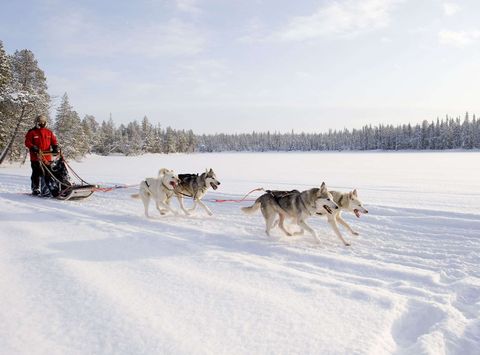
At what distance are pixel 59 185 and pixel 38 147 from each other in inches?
52.4

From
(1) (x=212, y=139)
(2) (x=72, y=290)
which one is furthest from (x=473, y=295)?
(1) (x=212, y=139)

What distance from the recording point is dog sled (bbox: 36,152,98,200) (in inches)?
346

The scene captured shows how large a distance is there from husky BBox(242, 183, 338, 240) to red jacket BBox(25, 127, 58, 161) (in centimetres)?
681

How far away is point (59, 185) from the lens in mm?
9109

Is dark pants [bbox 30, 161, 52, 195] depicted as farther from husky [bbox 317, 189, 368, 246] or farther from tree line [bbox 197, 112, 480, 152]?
tree line [bbox 197, 112, 480, 152]

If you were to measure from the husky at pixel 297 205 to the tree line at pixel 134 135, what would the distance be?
22.0 metres

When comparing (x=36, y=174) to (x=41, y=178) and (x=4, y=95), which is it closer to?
(x=41, y=178)

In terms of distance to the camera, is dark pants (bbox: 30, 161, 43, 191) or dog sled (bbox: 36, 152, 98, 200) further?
dark pants (bbox: 30, 161, 43, 191)

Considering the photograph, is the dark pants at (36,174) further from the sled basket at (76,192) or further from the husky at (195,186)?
the husky at (195,186)

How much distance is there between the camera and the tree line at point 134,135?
22984 mm

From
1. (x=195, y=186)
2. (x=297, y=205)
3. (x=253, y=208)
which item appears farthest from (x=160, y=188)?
(x=297, y=205)

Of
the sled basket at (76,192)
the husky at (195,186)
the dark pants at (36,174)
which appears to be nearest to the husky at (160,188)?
the husky at (195,186)

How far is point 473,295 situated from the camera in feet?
11.5

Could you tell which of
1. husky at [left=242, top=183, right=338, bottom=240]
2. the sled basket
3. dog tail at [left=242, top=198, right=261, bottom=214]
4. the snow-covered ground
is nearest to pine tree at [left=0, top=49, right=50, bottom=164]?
the sled basket
